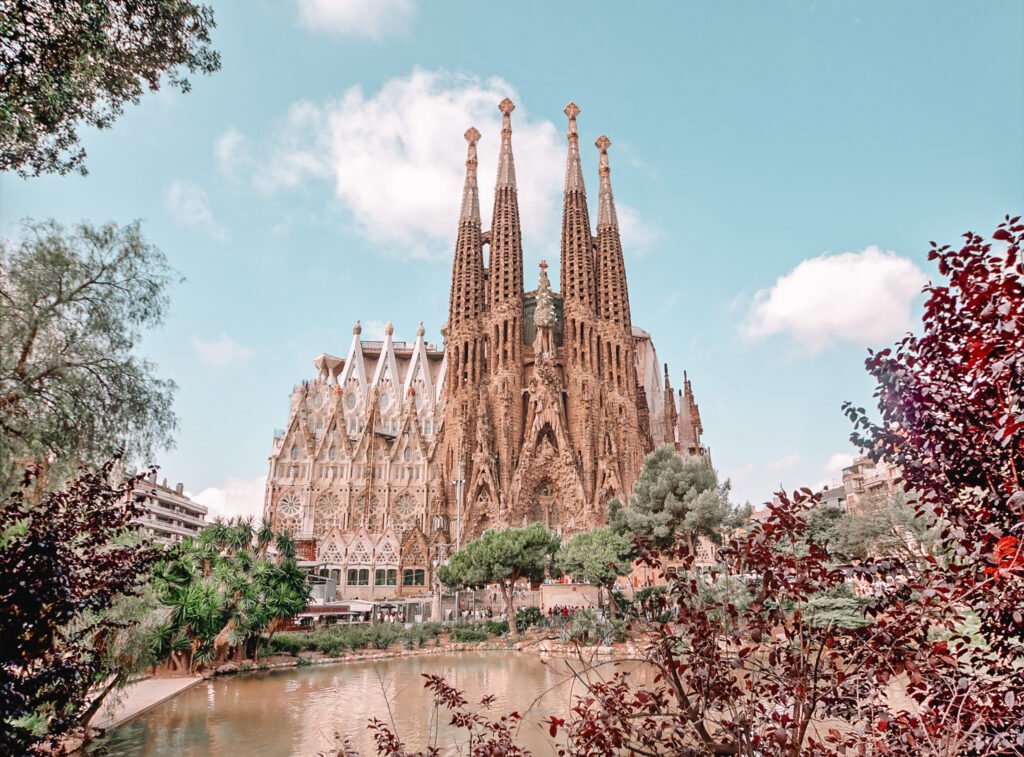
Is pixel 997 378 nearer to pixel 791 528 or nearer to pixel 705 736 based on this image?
pixel 791 528

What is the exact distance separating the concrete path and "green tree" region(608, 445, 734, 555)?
17.2 metres

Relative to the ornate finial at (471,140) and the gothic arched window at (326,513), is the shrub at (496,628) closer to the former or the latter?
the gothic arched window at (326,513)

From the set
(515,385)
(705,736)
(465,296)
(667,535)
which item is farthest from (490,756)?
(465,296)

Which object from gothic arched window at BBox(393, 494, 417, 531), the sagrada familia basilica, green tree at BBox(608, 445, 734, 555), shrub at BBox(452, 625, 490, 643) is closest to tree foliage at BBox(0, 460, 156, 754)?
shrub at BBox(452, 625, 490, 643)

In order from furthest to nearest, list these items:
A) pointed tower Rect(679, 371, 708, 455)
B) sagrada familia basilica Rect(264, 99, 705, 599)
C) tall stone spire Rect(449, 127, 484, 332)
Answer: pointed tower Rect(679, 371, 708, 455) < tall stone spire Rect(449, 127, 484, 332) < sagrada familia basilica Rect(264, 99, 705, 599)

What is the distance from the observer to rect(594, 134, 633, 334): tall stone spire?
151 feet

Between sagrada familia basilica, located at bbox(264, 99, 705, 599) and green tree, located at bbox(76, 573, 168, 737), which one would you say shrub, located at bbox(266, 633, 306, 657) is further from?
sagrada familia basilica, located at bbox(264, 99, 705, 599)

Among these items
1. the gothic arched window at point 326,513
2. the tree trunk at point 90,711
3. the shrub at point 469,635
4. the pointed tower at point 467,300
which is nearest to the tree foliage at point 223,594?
the tree trunk at point 90,711

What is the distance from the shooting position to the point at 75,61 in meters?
6.56

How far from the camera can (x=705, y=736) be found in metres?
3.31

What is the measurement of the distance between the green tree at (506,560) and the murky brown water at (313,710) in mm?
7378

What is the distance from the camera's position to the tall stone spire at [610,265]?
45.9m

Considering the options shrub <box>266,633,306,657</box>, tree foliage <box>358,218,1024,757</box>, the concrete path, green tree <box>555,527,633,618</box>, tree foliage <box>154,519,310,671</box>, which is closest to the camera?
tree foliage <box>358,218,1024,757</box>

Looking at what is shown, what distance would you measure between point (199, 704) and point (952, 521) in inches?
559
